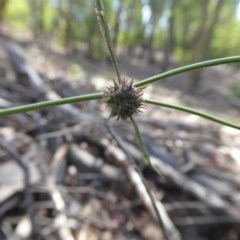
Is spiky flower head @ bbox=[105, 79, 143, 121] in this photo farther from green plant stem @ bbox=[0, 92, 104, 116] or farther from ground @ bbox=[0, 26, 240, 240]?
ground @ bbox=[0, 26, 240, 240]

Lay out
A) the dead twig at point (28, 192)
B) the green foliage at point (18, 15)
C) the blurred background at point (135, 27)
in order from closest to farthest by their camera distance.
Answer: the dead twig at point (28, 192)
the blurred background at point (135, 27)
the green foliage at point (18, 15)

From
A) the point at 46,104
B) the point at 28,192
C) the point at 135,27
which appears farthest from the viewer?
the point at 135,27

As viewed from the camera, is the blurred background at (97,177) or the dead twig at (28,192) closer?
the dead twig at (28,192)

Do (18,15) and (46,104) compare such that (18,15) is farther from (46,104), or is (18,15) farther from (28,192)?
(46,104)

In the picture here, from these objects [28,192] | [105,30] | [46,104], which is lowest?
[28,192]

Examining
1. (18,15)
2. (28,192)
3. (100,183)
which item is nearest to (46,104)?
(28,192)

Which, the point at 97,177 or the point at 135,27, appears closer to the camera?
the point at 97,177

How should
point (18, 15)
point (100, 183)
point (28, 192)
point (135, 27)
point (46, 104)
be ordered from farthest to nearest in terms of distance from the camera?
1. point (135, 27)
2. point (18, 15)
3. point (100, 183)
4. point (28, 192)
5. point (46, 104)

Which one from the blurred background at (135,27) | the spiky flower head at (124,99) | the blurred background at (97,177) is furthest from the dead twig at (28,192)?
the blurred background at (135,27)

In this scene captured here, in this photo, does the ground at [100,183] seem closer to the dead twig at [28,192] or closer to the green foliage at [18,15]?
the dead twig at [28,192]

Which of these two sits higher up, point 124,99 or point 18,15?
point 18,15
